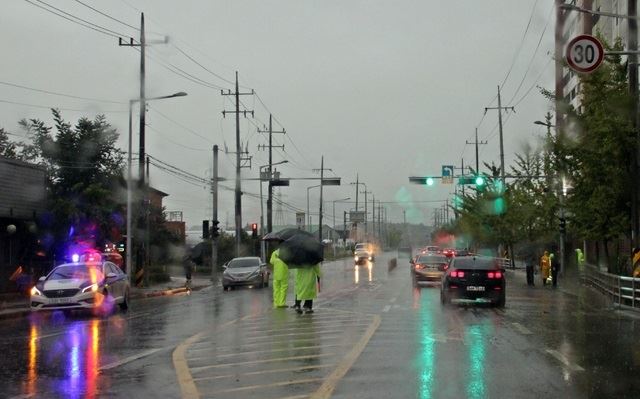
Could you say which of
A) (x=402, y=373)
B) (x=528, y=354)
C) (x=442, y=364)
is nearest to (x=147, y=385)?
(x=402, y=373)

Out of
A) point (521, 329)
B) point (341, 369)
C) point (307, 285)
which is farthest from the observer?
point (307, 285)

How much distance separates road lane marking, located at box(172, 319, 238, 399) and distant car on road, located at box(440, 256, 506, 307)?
993cm

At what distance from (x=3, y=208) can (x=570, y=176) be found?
71.3ft

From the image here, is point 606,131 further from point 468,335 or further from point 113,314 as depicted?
point 113,314

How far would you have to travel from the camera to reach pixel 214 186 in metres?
44.2

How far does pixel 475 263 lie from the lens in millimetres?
22406

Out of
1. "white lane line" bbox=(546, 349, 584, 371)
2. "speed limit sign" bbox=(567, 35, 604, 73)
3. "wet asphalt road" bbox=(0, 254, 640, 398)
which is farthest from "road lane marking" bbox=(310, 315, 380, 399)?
"speed limit sign" bbox=(567, 35, 604, 73)

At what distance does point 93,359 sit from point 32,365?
0.89 meters

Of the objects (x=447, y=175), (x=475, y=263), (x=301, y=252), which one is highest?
(x=447, y=175)

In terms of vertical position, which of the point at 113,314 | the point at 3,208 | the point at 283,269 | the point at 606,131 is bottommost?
the point at 113,314

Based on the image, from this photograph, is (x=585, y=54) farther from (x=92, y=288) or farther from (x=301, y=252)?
(x=92, y=288)

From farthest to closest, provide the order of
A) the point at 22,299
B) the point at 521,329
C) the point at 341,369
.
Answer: the point at 22,299 → the point at 521,329 → the point at 341,369

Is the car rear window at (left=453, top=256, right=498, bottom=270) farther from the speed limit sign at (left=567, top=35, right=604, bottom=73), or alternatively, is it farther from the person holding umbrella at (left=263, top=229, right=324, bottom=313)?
the speed limit sign at (left=567, top=35, right=604, bottom=73)

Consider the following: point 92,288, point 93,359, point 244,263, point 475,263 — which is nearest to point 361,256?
point 244,263
